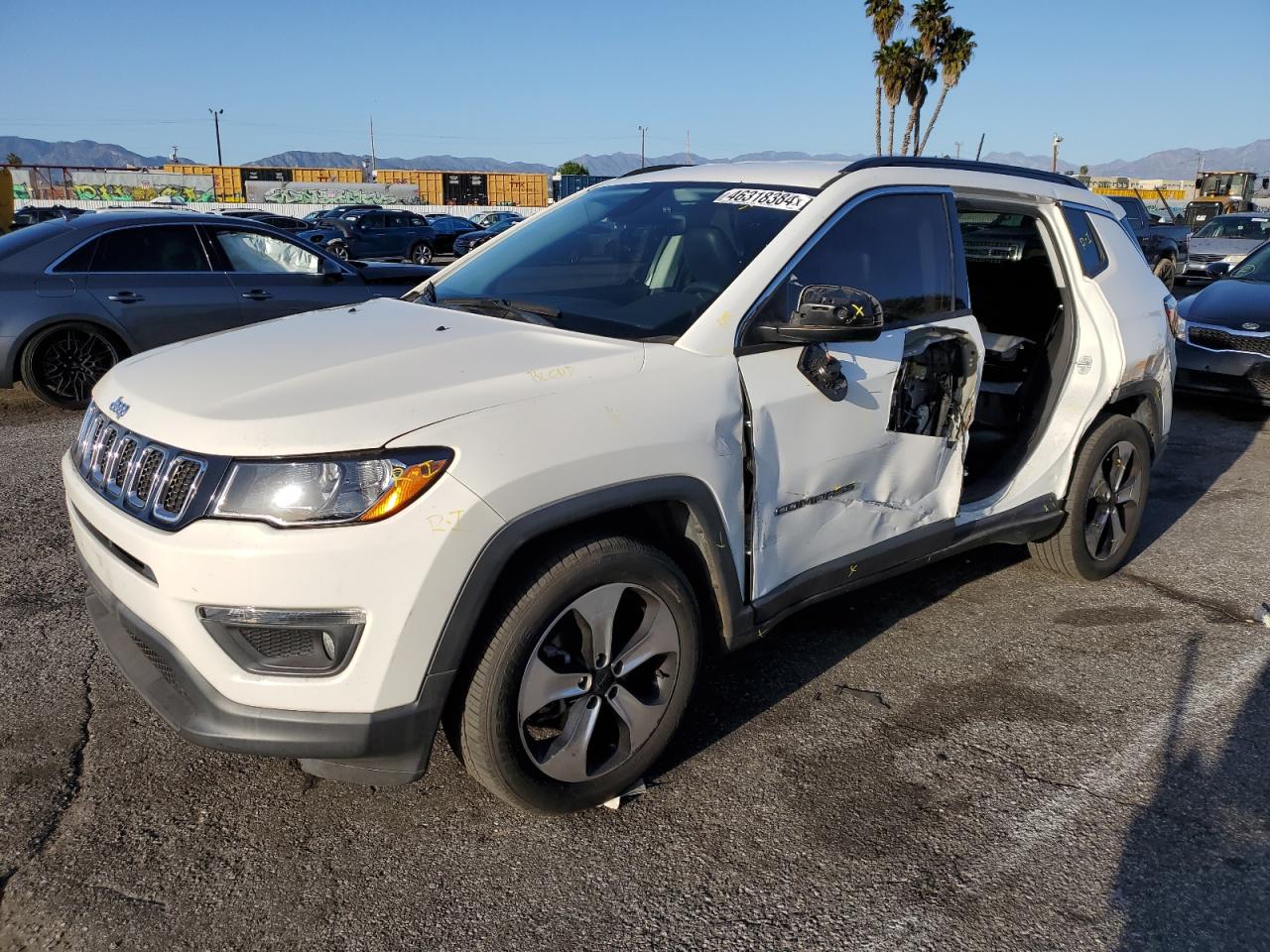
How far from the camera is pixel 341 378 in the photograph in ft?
8.18

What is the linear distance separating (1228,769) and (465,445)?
2611 mm

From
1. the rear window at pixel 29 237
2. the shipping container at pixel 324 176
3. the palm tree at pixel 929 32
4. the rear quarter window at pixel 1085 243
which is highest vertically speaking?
the palm tree at pixel 929 32

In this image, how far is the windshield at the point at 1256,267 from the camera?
9156mm

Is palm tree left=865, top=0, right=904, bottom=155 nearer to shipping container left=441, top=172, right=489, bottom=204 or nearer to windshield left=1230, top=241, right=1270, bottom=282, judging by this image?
windshield left=1230, top=241, right=1270, bottom=282

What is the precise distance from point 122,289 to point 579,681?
A: 6.41 m

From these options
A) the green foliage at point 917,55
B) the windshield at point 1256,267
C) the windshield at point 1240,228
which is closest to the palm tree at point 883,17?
the green foliage at point 917,55

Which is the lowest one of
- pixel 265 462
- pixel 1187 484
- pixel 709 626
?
pixel 1187 484

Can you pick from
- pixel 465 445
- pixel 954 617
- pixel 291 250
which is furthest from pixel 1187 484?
pixel 291 250

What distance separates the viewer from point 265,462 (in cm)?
221

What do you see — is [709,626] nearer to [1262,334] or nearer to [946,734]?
[946,734]

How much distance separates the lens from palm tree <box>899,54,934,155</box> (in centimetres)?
3381

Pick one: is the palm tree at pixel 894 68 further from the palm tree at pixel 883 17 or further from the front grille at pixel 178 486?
the front grille at pixel 178 486

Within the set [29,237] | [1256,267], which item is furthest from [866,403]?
[1256,267]

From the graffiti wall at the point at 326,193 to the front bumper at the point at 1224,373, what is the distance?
53654 millimetres
